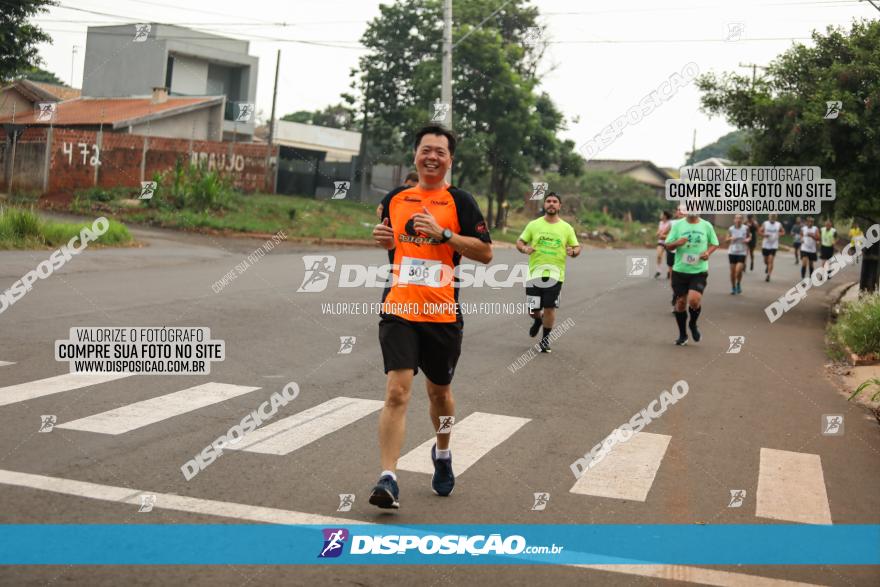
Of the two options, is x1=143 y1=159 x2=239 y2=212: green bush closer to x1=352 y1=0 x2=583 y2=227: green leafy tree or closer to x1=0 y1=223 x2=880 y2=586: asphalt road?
x1=352 y1=0 x2=583 y2=227: green leafy tree

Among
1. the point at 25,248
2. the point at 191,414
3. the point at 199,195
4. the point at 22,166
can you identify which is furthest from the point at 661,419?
the point at 22,166

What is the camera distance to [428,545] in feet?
17.2

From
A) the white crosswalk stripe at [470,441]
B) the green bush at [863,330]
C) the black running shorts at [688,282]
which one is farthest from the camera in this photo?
the black running shorts at [688,282]

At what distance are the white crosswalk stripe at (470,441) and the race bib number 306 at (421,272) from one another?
1484 mm

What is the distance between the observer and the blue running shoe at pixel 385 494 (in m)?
5.61

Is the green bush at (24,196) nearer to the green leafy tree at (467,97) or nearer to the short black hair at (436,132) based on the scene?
the green leafy tree at (467,97)

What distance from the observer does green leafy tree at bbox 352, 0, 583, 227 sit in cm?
4281

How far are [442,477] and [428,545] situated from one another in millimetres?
991

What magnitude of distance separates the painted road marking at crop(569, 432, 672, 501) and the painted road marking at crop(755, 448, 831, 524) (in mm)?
736

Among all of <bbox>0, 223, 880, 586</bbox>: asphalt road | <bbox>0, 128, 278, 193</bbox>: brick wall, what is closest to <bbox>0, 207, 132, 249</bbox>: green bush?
<bbox>0, 223, 880, 586</bbox>: asphalt road

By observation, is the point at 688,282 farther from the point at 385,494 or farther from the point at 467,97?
the point at 467,97

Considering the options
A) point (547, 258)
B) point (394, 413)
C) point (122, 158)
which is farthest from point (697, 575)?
point (122, 158)

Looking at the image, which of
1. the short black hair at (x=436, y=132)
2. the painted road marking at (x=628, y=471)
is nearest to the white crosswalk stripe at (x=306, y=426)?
the painted road marking at (x=628, y=471)

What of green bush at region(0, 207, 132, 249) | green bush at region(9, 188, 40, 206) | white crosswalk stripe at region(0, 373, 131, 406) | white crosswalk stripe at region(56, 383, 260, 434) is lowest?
white crosswalk stripe at region(0, 373, 131, 406)
